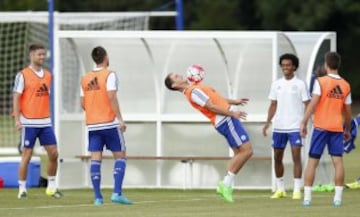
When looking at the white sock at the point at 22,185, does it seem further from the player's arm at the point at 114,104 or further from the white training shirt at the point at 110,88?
the player's arm at the point at 114,104

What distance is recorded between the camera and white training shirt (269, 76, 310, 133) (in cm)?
2002

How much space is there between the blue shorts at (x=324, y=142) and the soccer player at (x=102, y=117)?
2.48m

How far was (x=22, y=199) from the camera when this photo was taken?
65.8 ft

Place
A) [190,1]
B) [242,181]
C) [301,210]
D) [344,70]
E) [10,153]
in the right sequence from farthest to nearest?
[190,1]
[344,70]
[10,153]
[242,181]
[301,210]

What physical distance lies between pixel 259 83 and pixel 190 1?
163 ft

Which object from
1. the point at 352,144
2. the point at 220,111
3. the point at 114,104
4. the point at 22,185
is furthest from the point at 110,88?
the point at 352,144

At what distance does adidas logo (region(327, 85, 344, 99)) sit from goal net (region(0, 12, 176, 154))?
632 centimetres

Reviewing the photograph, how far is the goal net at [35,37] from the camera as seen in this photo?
24078 millimetres

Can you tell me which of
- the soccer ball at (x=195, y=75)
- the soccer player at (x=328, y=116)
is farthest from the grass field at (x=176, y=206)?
the soccer ball at (x=195, y=75)

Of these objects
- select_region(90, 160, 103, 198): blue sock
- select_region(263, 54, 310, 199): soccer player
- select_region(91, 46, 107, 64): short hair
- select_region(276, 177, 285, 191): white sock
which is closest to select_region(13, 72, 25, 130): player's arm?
select_region(90, 160, 103, 198): blue sock

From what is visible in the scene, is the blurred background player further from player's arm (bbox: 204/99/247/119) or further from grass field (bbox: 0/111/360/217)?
player's arm (bbox: 204/99/247/119)

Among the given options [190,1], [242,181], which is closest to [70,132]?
[242,181]

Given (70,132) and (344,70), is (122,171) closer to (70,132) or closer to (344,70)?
(70,132)

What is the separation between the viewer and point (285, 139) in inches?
793
